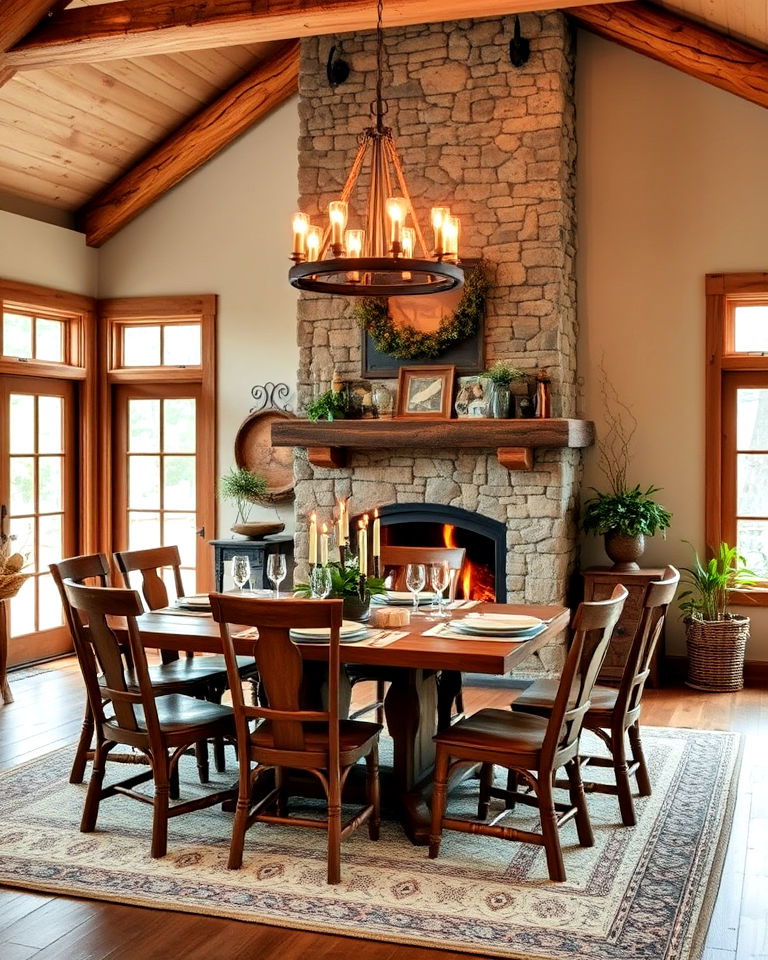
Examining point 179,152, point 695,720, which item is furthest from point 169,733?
point 179,152

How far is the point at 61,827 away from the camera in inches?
170

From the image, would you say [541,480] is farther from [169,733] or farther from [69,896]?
[69,896]

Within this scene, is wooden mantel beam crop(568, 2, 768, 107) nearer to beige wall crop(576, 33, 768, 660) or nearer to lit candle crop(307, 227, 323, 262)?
beige wall crop(576, 33, 768, 660)

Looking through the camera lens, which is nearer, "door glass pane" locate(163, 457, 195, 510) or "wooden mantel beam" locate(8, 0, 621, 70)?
"wooden mantel beam" locate(8, 0, 621, 70)

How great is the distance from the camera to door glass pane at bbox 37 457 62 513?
7816 millimetres

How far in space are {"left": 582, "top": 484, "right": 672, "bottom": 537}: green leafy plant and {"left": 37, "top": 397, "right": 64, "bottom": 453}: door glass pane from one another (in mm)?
3698

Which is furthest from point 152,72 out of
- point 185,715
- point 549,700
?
point 549,700

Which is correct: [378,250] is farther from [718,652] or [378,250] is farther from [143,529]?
[143,529]

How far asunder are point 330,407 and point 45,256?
7.64ft

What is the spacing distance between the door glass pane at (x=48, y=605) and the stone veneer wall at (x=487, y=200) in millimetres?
1860

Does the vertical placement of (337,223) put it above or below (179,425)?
above

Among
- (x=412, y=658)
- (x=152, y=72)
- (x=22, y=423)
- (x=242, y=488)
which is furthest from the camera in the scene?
(x=242, y=488)

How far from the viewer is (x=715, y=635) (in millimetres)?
6781

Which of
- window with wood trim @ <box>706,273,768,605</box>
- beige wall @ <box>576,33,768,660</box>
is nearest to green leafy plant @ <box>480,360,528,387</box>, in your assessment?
beige wall @ <box>576,33,768,660</box>
